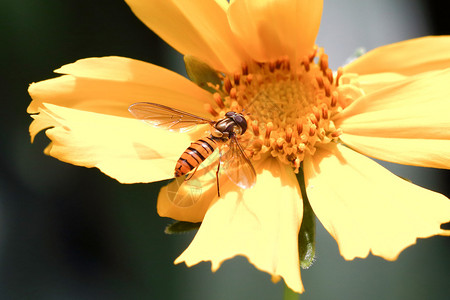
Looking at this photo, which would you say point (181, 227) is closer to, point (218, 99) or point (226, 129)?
point (226, 129)

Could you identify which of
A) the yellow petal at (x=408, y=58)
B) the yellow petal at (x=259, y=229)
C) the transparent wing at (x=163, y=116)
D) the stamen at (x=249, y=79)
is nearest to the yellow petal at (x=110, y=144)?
the transparent wing at (x=163, y=116)

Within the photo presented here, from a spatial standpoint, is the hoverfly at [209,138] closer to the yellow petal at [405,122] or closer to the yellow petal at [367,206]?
the yellow petal at [367,206]

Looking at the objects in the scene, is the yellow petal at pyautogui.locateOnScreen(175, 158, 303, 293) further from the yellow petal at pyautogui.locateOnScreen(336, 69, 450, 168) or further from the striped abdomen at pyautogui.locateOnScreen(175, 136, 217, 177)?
the yellow petal at pyautogui.locateOnScreen(336, 69, 450, 168)

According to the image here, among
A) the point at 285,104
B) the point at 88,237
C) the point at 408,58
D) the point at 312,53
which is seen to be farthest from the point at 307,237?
the point at 88,237

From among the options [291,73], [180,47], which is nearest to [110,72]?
[180,47]

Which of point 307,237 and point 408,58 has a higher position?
point 408,58

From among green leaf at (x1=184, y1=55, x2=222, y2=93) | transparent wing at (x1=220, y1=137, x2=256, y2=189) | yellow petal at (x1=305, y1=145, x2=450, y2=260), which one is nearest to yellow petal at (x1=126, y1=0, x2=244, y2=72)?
green leaf at (x1=184, y1=55, x2=222, y2=93)
